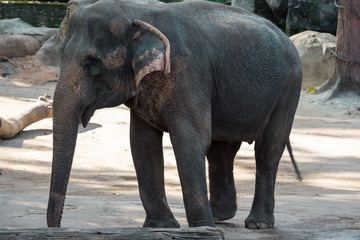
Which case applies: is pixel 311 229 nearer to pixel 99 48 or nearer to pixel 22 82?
pixel 99 48

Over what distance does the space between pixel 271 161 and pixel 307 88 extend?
10339 millimetres

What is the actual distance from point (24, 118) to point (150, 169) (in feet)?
20.8

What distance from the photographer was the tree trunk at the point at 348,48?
14.3 metres

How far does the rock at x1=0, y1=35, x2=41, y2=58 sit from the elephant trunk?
13736 millimetres

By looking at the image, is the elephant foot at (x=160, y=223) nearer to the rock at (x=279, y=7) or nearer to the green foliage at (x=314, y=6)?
the green foliage at (x=314, y=6)

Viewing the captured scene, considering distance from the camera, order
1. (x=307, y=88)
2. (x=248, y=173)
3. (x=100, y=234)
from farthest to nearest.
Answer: (x=307, y=88), (x=248, y=173), (x=100, y=234)

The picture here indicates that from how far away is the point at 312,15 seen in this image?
22.8 metres

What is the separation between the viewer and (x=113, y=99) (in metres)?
4.76

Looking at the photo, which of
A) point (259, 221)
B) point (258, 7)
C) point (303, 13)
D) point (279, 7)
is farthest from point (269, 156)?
point (258, 7)

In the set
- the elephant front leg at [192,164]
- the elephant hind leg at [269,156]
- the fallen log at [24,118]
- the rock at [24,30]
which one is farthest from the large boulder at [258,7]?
the elephant front leg at [192,164]

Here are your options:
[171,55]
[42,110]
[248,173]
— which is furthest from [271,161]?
[42,110]

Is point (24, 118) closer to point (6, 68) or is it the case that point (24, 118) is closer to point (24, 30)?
point (6, 68)

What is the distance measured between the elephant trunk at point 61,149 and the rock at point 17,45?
13.7 meters

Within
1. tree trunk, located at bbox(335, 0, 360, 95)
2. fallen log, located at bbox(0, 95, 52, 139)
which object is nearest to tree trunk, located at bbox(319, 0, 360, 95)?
tree trunk, located at bbox(335, 0, 360, 95)
